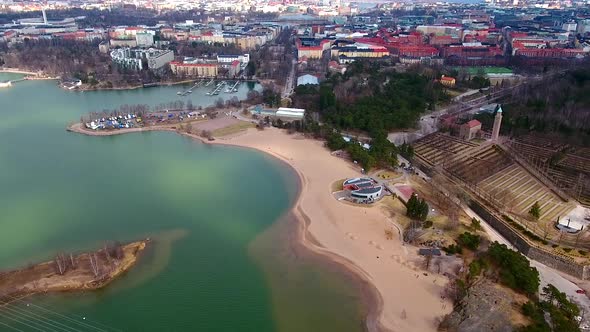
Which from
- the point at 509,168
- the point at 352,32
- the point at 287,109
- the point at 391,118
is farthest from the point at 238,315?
the point at 352,32

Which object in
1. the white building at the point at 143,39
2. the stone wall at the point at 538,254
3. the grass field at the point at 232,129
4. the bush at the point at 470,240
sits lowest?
the stone wall at the point at 538,254


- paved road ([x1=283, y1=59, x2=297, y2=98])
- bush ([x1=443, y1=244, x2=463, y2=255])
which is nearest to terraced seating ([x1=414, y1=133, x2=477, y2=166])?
bush ([x1=443, y1=244, x2=463, y2=255])

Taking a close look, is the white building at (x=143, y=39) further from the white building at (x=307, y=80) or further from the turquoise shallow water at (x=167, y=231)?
the turquoise shallow water at (x=167, y=231)

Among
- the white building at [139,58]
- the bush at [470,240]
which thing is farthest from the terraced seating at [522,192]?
the white building at [139,58]

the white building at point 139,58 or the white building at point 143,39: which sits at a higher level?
the white building at point 143,39

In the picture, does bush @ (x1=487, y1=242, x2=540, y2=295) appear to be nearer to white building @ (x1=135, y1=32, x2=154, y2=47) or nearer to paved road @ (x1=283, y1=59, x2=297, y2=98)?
paved road @ (x1=283, y1=59, x2=297, y2=98)

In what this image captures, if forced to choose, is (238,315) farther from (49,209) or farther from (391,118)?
(391,118)

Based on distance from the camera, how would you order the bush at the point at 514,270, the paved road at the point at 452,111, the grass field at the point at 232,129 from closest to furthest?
the bush at the point at 514,270 → the paved road at the point at 452,111 → the grass field at the point at 232,129
